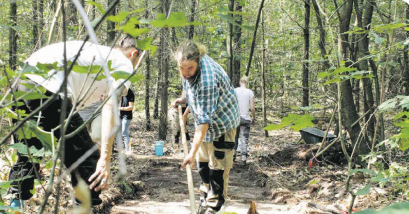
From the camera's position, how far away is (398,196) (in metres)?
4.52

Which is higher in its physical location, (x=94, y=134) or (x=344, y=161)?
(x=94, y=134)

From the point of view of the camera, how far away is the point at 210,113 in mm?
3777

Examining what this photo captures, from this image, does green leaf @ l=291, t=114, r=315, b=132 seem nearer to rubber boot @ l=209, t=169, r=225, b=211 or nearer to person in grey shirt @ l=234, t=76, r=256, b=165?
rubber boot @ l=209, t=169, r=225, b=211

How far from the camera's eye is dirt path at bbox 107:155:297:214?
5379mm

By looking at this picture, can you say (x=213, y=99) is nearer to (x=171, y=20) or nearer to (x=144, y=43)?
(x=144, y=43)

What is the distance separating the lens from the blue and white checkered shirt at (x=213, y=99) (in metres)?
3.80

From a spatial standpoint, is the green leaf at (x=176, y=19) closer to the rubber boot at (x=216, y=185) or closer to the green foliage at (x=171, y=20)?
the green foliage at (x=171, y=20)

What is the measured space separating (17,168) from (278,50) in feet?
57.3

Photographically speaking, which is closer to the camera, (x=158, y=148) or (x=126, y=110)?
(x=126, y=110)

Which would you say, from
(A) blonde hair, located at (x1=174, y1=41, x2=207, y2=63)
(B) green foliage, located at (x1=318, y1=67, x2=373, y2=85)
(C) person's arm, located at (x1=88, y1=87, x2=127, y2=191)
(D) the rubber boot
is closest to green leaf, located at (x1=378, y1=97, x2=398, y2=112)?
(B) green foliage, located at (x1=318, y1=67, x2=373, y2=85)

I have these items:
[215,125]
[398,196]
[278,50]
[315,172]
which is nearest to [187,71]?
[215,125]

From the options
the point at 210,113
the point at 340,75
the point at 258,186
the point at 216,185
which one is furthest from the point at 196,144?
the point at 258,186

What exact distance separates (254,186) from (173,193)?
5.72 feet

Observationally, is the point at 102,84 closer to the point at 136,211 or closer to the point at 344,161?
the point at 136,211
